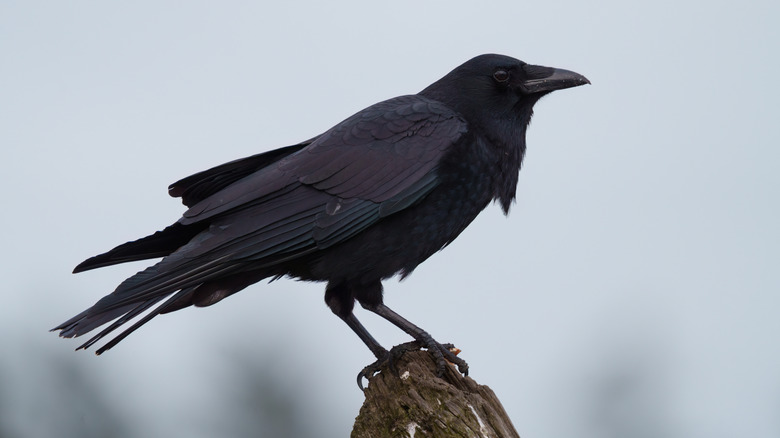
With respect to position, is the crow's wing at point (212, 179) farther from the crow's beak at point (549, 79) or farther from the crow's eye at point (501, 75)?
the crow's beak at point (549, 79)

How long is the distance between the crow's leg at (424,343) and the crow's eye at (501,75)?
197cm

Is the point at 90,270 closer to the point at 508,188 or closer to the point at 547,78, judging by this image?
the point at 508,188

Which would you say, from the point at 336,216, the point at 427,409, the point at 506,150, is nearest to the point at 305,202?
the point at 336,216

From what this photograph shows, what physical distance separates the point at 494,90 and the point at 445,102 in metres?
0.38

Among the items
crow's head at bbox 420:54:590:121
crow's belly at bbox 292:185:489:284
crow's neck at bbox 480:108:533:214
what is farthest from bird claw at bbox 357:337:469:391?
crow's head at bbox 420:54:590:121

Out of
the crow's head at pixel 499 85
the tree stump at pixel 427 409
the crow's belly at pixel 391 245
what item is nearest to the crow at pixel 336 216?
the crow's belly at pixel 391 245

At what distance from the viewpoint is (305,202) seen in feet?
22.4

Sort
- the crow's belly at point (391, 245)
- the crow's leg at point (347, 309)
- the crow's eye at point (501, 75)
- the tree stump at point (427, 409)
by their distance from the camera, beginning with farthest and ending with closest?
the crow's eye at point (501, 75), the crow's leg at point (347, 309), the crow's belly at point (391, 245), the tree stump at point (427, 409)

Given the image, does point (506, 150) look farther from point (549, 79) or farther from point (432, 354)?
point (432, 354)

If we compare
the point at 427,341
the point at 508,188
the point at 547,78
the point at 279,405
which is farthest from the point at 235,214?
the point at 279,405

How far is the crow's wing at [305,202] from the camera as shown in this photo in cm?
653

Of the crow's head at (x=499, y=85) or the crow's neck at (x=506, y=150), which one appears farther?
the crow's head at (x=499, y=85)

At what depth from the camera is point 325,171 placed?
6.96 metres

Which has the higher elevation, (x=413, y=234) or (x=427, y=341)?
(x=413, y=234)
